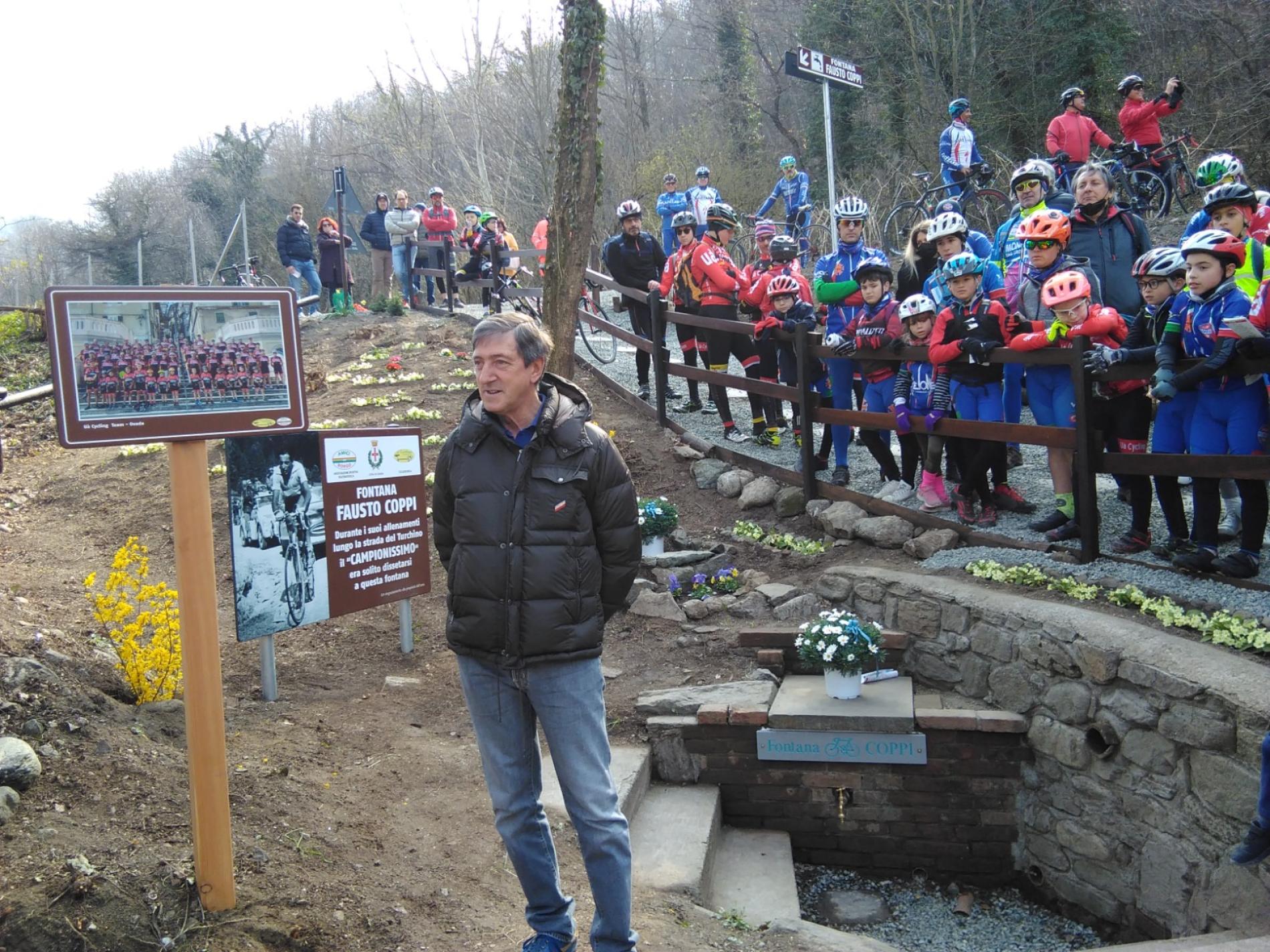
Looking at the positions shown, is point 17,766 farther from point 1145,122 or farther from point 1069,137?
point 1145,122

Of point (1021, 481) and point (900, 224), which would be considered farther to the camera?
point (900, 224)

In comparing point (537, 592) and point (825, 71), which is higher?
point (825, 71)

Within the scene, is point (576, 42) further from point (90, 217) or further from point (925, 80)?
point (90, 217)

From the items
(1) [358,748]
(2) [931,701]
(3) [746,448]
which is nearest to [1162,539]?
(2) [931,701]

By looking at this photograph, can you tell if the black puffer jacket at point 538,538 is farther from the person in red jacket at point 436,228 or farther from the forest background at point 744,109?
the person in red jacket at point 436,228

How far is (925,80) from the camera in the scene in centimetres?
2075

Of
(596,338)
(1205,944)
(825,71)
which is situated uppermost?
(825,71)

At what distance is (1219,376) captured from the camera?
5305mm

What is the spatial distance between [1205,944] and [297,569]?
4.66 meters

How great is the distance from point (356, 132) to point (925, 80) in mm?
→ 33507

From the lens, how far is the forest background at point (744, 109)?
18.7 metres

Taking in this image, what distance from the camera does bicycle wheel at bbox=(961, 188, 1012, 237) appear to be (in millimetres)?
14203

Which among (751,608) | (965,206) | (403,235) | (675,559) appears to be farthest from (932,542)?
(403,235)

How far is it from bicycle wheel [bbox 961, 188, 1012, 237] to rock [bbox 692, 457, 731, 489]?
6531mm
